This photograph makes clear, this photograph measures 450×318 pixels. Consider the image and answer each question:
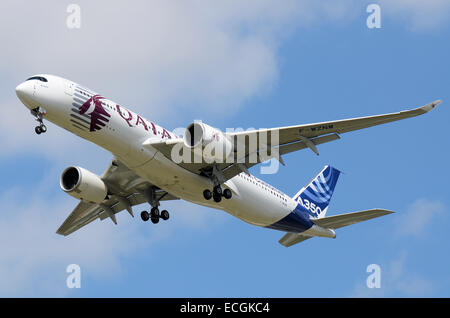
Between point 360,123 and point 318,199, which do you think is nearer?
point 360,123

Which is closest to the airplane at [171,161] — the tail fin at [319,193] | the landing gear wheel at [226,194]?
the landing gear wheel at [226,194]

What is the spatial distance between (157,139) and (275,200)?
296 inches

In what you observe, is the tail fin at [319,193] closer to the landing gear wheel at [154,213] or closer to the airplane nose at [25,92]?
the landing gear wheel at [154,213]

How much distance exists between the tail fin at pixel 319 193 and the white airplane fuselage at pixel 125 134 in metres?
5.30

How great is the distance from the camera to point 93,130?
29.9m

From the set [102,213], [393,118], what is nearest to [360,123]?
[393,118]

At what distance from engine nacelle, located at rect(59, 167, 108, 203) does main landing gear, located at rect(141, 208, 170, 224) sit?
7.59ft

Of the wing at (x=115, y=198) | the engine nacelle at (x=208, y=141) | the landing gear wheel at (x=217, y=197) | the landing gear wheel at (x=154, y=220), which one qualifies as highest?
Result: the wing at (x=115, y=198)

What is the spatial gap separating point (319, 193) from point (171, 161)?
12.2 meters

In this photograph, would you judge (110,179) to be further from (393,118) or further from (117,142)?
(393,118)

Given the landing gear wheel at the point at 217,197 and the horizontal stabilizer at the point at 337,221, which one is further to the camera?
the horizontal stabilizer at the point at 337,221

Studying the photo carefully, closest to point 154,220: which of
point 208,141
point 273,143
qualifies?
point 208,141

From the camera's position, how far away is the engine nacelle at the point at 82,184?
112 feet

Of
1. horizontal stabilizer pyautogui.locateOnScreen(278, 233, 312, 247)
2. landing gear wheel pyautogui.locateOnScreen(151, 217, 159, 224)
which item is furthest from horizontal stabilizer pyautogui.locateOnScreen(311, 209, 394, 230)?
landing gear wheel pyautogui.locateOnScreen(151, 217, 159, 224)
